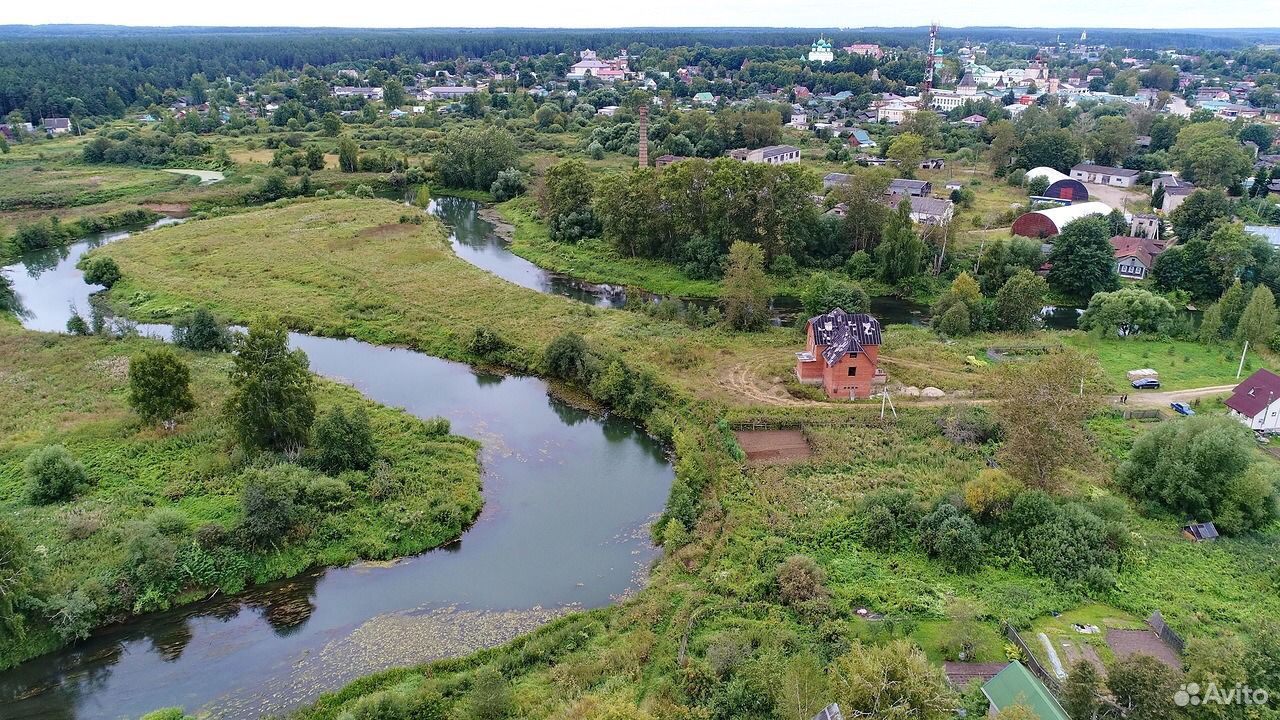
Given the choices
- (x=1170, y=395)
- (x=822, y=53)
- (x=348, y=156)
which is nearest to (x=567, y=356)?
(x=1170, y=395)

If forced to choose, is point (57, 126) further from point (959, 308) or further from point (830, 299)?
point (959, 308)

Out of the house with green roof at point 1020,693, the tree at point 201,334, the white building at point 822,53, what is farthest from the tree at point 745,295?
the white building at point 822,53

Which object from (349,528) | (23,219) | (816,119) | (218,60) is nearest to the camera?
(349,528)

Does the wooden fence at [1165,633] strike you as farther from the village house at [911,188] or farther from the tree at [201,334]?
the village house at [911,188]

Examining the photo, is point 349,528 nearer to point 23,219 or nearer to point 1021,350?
point 1021,350

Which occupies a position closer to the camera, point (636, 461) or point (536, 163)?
point (636, 461)

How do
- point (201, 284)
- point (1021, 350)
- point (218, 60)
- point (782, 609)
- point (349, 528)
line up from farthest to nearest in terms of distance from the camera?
point (218, 60), point (201, 284), point (1021, 350), point (349, 528), point (782, 609)

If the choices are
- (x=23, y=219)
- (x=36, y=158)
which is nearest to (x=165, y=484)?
(x=23, y=219)
